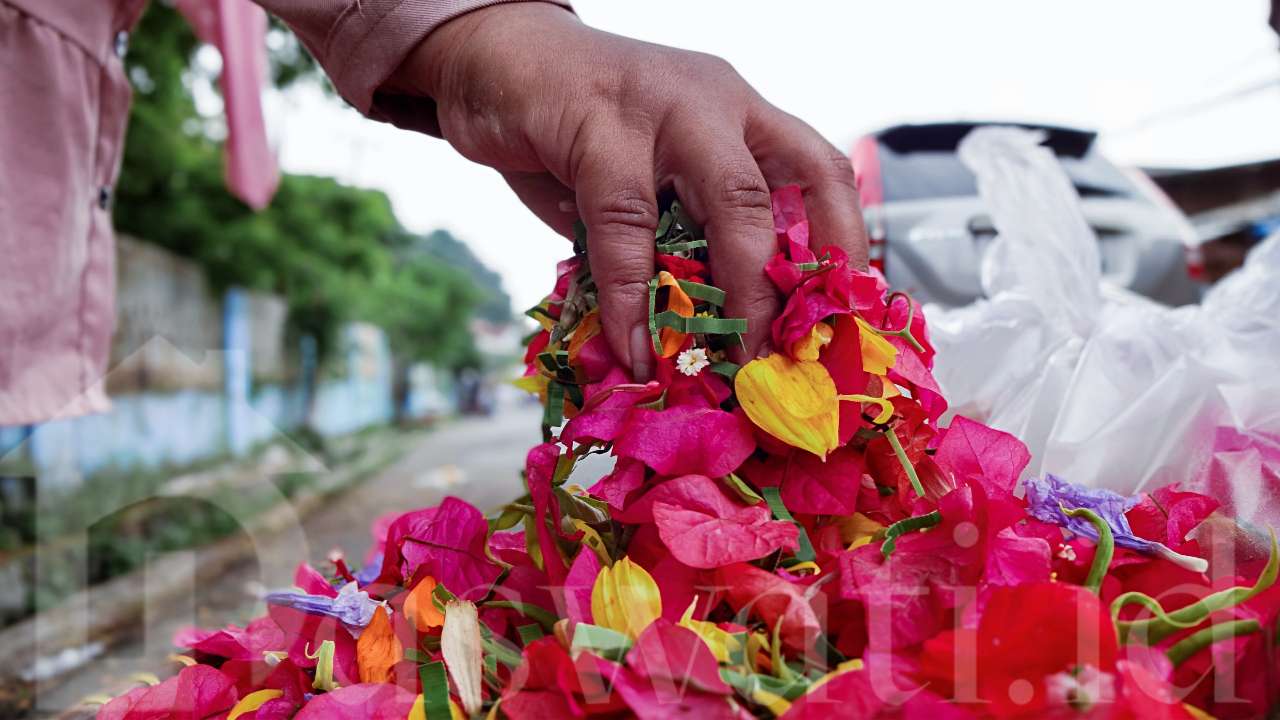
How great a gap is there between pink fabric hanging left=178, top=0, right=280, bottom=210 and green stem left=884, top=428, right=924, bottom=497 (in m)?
2.30

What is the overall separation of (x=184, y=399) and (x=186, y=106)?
2.59 m

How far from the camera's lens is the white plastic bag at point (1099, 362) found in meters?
1.08

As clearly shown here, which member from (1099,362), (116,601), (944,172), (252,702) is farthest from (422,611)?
(116,601)

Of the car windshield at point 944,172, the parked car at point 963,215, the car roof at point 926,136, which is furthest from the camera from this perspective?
the car roof at point 926,136

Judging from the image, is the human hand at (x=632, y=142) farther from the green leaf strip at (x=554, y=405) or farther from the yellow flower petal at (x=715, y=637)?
the yellow flower petal at (x=715, y=637)

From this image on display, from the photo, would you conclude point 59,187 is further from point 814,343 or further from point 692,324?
point 814,343

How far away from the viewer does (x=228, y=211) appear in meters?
7.89

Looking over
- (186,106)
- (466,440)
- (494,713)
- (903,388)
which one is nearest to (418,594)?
(494,713)

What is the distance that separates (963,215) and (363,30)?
2171 mm

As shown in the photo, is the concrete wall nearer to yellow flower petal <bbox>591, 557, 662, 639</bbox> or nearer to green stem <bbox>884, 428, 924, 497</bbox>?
yellow flower petal <bbox>591, 557, 662, 639</bbox>

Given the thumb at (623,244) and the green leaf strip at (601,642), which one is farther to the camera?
the thumb at (623,244)

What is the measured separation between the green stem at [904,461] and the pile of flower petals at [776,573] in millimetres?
11

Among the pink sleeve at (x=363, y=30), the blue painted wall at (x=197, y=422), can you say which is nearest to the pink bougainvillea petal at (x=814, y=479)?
the pink sleeve at (x=363, y=30)

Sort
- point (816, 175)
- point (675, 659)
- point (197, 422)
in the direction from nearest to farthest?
point (675, 659), point (816, 175), point (197, 422)
